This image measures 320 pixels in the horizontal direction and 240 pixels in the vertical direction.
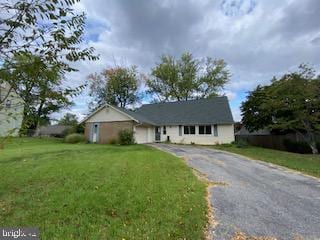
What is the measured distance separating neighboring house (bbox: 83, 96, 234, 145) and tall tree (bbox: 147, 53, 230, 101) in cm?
1240

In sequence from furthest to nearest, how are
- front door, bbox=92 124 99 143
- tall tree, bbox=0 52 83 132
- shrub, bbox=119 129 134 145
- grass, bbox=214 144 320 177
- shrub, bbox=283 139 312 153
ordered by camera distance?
front door, bbox=92 124 99 143 < shrub, bbox=283 139 312 153 < shrub, bbox=119 129 134 145 < grass, bbox=214 144 320 177 < tall tree, bbox=0 52 83 132

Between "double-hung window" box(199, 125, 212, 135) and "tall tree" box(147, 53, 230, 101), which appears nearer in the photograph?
"double-hung window" box(199, 125, 212, 135)

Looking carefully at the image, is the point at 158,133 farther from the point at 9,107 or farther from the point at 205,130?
the point at 9,107

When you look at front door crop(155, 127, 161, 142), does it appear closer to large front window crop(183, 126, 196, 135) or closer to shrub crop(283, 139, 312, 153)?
large front window crop(183, 126, 196, 135)

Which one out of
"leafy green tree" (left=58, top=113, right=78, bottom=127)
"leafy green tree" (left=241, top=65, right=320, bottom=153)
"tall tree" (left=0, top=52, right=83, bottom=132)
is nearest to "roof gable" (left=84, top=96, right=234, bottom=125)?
"leafy green tree" (left=241, top=65, right=320, bottom=153)

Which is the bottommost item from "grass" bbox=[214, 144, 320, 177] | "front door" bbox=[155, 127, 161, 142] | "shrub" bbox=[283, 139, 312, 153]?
"grass" bbox=[214, 144, 320, 177]

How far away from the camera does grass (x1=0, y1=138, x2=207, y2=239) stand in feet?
12.9

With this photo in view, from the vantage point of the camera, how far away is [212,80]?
135ft

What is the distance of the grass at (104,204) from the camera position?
393cm

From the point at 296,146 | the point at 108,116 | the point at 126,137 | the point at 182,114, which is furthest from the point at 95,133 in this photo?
the point at 296,146

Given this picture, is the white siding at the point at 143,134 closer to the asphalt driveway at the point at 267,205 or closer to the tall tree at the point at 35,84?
the asphalt driveway at the point at 267,205

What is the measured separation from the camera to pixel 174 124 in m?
Answer: 26.7

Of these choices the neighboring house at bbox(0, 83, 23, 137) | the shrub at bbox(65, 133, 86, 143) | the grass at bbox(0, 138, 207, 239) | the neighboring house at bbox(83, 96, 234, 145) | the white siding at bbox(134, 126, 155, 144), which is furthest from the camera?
the shrub at bbox(65, 133, 86, 143)

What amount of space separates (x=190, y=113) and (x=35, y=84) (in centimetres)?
2498
